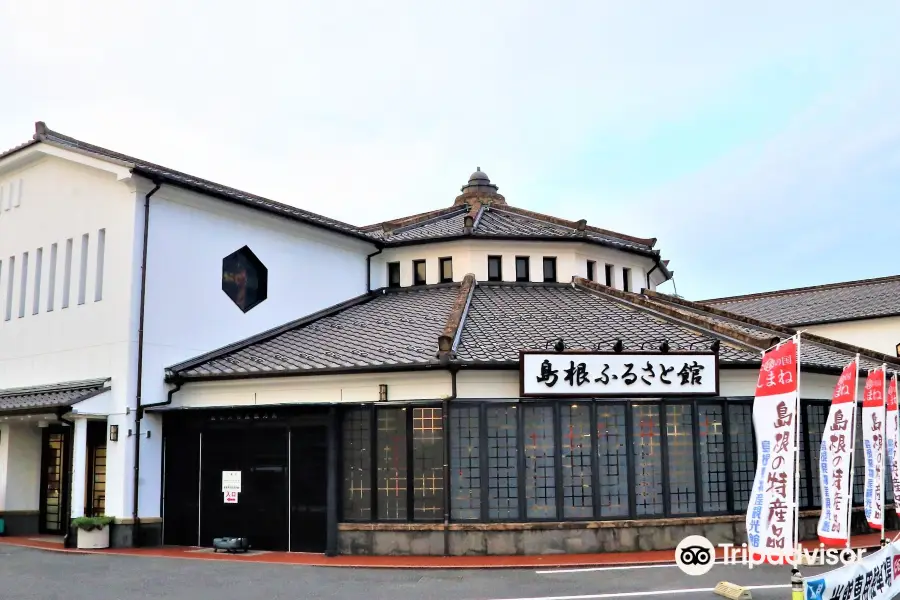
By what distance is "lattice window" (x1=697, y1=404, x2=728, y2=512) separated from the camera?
54.4 feet

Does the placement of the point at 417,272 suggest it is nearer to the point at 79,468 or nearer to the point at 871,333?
the point at 79,468

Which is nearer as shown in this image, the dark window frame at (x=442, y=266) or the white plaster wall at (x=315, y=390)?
the white plaster wall at (x=315, y=390)

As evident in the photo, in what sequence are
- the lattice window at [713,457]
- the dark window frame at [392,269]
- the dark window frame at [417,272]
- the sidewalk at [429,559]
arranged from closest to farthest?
the sidewalk at [429,559] → the lattice window at [713,457] → the dark window frame at [417,272] → the dark window frame at [392,269]

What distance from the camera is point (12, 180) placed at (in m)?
22.3

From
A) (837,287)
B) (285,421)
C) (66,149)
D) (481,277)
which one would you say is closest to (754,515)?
(285,421)

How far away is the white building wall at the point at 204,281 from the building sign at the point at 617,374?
26.8ft

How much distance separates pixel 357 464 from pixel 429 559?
96.7 inches

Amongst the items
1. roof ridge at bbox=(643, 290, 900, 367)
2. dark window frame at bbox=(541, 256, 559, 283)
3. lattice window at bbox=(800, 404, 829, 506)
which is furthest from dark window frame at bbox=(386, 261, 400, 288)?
lattice window at bbox=(800, 404, 829, 506)

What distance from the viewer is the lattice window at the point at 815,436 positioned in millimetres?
17773

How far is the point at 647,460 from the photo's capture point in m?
16.4

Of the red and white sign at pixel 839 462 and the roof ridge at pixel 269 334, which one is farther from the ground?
the roof ridge at pixel 269 334

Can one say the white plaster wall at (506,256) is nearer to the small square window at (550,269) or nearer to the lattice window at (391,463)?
the small square window at (550,269)

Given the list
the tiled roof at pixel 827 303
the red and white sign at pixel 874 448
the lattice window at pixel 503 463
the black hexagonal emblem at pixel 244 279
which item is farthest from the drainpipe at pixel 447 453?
the tiled roof at pixel 827 303

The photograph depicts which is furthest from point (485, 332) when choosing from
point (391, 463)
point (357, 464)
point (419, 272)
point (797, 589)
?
point (797, 589)
